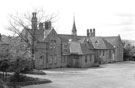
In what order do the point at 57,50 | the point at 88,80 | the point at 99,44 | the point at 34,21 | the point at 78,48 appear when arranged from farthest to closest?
the point at 99,44
the point at 78,48
the point at 57,50
the point at 34,21
the point at 88,80

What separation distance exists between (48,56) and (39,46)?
12.6 feet

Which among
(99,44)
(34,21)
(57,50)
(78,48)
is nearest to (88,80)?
(34,21)

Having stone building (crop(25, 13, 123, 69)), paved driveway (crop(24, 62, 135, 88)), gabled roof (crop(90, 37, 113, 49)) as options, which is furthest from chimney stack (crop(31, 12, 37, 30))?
gabled roof (crop(90, 37, 113, 49))

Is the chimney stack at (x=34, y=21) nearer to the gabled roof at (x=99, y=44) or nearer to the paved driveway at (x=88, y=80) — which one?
the paved driveway at (x=88, y=80)

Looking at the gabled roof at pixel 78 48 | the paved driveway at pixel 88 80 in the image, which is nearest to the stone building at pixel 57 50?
the gabled roof at pixel 78 48

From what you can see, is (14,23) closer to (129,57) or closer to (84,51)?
(84,51)

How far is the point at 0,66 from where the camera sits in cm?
3025

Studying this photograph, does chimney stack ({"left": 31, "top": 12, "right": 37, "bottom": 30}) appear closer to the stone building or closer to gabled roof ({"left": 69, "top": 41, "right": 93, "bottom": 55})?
the stone building

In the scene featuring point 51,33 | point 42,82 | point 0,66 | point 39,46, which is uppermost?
point 51,33

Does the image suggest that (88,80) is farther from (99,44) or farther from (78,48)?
(99,44)

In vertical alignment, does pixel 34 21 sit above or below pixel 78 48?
above

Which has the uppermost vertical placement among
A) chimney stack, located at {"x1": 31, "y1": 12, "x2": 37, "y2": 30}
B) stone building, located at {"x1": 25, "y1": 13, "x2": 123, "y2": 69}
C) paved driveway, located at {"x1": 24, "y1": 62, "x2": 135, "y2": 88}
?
chimney stack, located at {"x1": 31, "y1": 12, "x2": 37, "y2": 30}

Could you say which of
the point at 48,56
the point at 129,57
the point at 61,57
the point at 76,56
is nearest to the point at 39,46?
the point at 48,56

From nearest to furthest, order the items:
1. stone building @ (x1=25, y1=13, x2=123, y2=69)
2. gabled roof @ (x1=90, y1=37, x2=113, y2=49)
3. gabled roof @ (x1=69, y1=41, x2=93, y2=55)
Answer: stone building @ (x1=25, y1=13, x2=123, y2=69), gabled roof @ (x1=69, y1=41, x2=93, y2=55), gabled roof @ (x1=90, y1=37, x2=113, y2=49)
